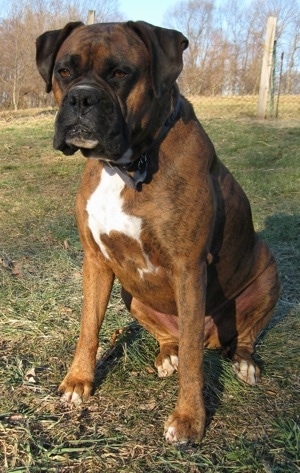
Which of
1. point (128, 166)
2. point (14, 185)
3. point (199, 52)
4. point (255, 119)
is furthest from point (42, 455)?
point (199, 52)

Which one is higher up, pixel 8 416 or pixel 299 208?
pixel 8 416

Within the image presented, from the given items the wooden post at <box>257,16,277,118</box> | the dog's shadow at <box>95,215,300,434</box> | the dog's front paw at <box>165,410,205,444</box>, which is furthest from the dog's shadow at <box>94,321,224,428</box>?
the wooden post at <box>257,16,277,118</box>

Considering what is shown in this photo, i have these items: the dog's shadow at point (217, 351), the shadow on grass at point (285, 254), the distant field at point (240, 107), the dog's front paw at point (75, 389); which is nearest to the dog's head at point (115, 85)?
the dog's front paw at point (75, 389)

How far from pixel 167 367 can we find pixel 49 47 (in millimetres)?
1734

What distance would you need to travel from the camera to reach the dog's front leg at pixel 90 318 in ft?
9.16

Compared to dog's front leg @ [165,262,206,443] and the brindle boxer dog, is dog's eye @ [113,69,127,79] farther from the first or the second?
dog's front leg @ [165,262,206,443]

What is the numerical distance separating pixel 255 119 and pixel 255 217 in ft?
22.7

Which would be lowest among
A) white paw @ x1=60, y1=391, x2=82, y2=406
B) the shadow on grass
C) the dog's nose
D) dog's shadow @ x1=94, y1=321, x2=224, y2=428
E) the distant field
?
the distant field

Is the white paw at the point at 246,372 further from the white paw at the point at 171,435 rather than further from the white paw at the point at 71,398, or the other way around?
the white paw at the point at 71,398

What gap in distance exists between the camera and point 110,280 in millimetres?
2893

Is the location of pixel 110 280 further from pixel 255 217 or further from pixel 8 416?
pixel 255 217

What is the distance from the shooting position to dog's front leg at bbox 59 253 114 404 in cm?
279

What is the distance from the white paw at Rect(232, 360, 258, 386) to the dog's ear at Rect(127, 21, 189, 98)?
1.50 metres

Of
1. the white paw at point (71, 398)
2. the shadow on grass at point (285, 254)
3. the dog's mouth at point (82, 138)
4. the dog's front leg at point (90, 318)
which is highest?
the dog's mouth at point (82, 138)
